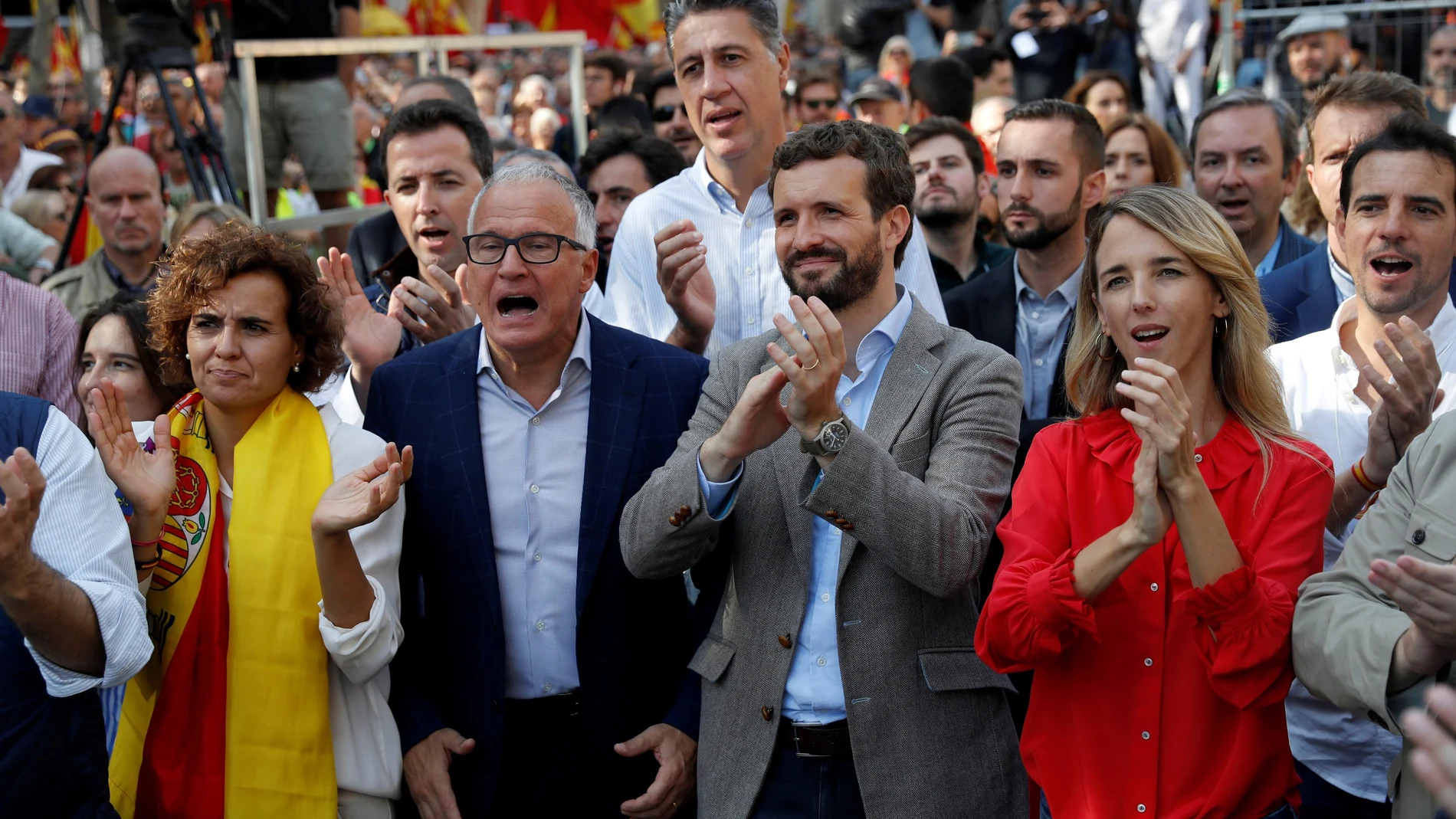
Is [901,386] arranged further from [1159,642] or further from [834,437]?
[1159,642]

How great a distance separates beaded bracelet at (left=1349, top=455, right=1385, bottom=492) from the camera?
3.28 meters

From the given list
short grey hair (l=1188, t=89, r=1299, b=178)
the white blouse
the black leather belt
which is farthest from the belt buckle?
short grey hair (l=1188, t=89, r=1299, b=178)

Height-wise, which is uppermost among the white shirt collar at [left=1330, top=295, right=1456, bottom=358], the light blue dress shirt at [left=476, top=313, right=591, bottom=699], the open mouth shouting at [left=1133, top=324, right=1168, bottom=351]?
the open mouth shouting at [left=1133, top=324, right=1168, bottom=351]

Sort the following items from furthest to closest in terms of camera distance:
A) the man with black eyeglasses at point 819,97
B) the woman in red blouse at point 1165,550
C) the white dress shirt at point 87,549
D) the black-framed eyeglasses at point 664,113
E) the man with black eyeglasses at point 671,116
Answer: the man with black eyeglasses at point 819,97, the black-framed eyeglasses at point 664,113, the man with black eyeglasses at point 671,116, the white dress shirt at point 87,549, the woman in red blouse at point 1165,550

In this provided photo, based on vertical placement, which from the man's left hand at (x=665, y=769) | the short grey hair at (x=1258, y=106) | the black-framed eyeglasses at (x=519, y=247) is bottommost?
the man's left hand at (x=665, y=769)

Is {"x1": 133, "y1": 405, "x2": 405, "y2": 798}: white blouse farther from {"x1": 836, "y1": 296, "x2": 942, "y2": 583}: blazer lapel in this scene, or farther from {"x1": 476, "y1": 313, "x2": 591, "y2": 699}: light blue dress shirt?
{"x1": 836, "y1": 296, "x2": 942, "y2": 583}: blazer lapel

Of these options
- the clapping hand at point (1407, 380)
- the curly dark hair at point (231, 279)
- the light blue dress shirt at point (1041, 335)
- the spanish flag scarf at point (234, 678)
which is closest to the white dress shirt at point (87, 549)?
the spanish flag scarf at point (234, 678)

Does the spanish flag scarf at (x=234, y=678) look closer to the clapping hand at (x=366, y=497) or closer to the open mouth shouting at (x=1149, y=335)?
the clapping hand at (x=366, y=497)

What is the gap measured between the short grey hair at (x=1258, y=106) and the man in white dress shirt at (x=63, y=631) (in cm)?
448

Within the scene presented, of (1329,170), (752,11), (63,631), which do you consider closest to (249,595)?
(63,631)

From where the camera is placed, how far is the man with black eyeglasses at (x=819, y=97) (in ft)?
28.5

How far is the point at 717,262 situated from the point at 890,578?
176 cm

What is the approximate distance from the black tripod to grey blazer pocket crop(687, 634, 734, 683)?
15.4ft

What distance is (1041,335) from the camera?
496cm
